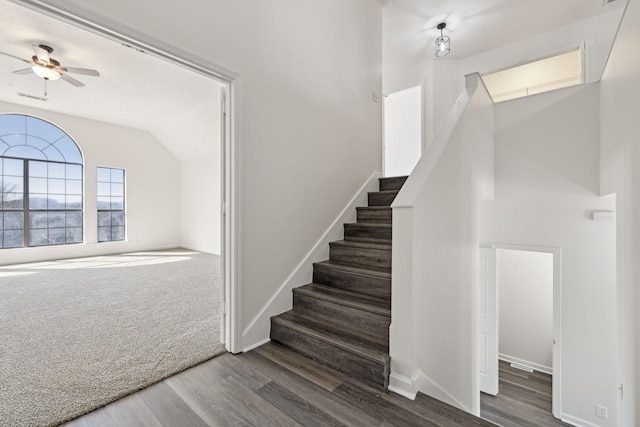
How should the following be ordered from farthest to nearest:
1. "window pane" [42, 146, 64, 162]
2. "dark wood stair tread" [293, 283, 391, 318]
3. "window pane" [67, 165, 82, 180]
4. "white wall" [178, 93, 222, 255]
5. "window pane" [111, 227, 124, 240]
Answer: "window pane" [111, 227, 124, 240] < "window pane" [67, 165, 82, 180] < "white wall" [178, 93, 222, 255] < "window pane" [42, 146, 64, 162] < "dark wood stair tread" [293, 283, 391, 318]

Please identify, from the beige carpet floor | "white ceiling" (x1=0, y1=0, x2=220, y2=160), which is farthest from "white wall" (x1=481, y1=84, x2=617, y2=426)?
"white ceiling" (x1=0, y1=0, x2=220, y2=160)

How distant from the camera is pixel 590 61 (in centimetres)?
374

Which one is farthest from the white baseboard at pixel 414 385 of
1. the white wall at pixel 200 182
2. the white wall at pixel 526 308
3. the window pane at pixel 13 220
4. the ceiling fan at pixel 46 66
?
the window pane at pixel 13 220

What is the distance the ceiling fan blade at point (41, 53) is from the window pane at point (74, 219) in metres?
3.75

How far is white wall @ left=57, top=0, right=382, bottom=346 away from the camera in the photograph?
1.87m

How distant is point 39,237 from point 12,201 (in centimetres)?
80

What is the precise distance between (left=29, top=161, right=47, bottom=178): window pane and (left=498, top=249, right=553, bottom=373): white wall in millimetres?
9074

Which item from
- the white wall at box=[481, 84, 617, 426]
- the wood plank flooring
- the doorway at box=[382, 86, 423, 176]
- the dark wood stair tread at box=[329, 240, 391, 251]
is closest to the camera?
the wood plank flooring

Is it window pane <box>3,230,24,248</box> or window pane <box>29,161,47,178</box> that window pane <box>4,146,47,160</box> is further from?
window pane <box>3,230,24,248</box>

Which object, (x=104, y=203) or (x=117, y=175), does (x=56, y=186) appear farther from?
(x=117, y=175)

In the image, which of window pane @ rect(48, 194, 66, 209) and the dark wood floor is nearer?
the dark wood floor

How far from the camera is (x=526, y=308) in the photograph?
480 cm

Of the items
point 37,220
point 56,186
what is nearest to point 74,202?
Answer: point 56,186

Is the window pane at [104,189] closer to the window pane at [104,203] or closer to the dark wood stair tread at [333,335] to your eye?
the window pane at [104,203]
